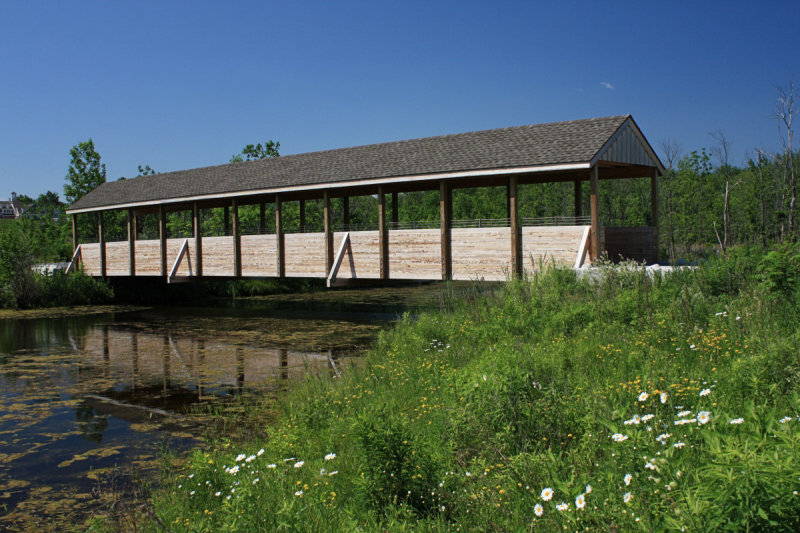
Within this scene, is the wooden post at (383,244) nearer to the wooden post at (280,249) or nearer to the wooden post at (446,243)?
the wooden post at (446,243)

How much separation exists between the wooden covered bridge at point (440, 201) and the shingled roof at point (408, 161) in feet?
0.13

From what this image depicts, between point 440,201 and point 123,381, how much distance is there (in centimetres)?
932

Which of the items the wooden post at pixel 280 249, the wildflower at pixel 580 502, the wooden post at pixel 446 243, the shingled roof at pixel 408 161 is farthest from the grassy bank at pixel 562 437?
the wooden post at pixel 280 249

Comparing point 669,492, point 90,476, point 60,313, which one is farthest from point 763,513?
point 60,313

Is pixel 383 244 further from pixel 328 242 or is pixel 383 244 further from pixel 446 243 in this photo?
pixel 328 242

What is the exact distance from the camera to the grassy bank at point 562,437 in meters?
3.04

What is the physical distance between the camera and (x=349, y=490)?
16.3ft

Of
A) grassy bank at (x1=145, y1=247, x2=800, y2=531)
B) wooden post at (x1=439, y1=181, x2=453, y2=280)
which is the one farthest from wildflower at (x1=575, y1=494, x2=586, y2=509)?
wooden post at (x1=439, y1=181, x2=453, y2=280)

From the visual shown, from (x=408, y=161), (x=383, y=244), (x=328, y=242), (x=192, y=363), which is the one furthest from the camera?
(x=328, y=242)

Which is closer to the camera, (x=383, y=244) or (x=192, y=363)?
(x=192, y=363)

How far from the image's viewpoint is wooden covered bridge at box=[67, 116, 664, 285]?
48.9ft

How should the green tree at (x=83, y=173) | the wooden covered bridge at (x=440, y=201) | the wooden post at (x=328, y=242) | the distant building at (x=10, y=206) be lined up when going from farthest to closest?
1. the distant building at (x=10, y=206)
2. the green tree at (x=83, y=173)
3. the wooden post at (x=328, y=242)
4. the wooden covered bridge at (x=440, y=201)

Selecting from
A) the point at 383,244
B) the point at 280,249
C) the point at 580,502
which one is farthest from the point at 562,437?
the point at 280,249

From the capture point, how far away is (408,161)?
17.6m
